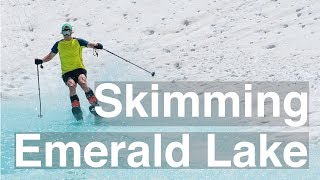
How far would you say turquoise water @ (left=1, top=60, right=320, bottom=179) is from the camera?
8828 mm

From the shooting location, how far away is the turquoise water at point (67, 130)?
348 inches

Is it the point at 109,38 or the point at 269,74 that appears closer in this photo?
the point at 269,74

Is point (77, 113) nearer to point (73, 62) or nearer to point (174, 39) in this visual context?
point (73, 62)

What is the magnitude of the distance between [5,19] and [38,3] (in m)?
1.43

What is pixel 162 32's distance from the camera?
59.6 ft

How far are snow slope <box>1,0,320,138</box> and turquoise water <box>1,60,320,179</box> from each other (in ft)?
2.75

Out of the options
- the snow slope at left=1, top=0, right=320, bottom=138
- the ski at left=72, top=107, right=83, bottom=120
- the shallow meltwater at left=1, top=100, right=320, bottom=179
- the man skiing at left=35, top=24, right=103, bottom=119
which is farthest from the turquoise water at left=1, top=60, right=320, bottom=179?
the snow slope at left=1, top=0, right=320, bottom=138

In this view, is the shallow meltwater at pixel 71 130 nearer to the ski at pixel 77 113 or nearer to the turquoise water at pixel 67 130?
the turquoise water at pixel 67 130

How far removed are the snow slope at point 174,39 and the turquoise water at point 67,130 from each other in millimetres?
837

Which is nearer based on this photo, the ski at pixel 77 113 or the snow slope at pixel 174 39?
the ski at pixel 77 113

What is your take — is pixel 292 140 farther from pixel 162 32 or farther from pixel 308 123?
pixel 162 32

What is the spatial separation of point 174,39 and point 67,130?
6.57m

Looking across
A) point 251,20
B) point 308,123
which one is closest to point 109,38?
point 251,20

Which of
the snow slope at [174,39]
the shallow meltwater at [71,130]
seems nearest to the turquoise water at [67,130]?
the shallow meltwater at [71,130]
